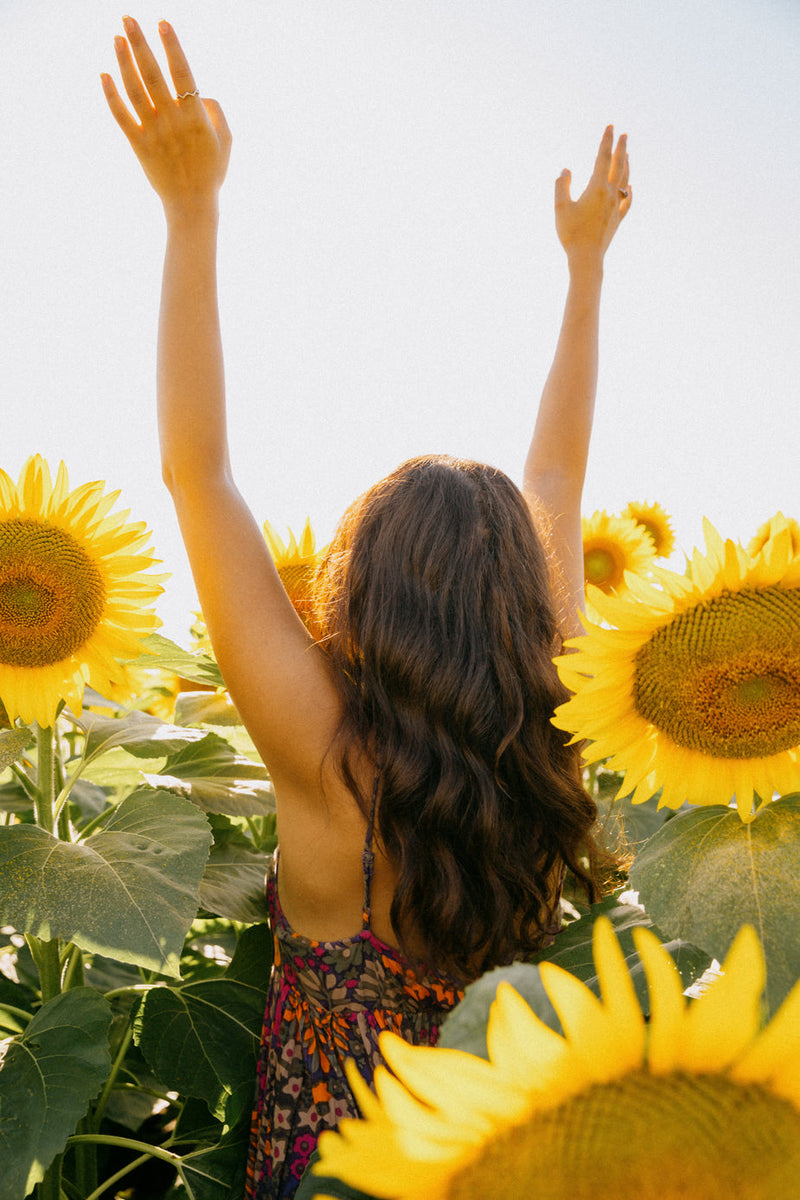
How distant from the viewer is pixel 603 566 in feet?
9.77

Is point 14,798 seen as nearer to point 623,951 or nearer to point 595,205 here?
point 623,951

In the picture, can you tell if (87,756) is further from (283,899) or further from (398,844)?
(398,844)

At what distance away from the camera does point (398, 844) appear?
4.76ft

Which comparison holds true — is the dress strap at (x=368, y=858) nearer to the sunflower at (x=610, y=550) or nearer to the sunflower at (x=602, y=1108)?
the sunflower at (x=602, y=1108)

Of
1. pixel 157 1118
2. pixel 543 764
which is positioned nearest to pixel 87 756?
pixel 157 1118

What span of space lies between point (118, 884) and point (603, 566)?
204 cm

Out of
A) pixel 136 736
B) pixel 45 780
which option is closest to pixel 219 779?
pixel 136 736

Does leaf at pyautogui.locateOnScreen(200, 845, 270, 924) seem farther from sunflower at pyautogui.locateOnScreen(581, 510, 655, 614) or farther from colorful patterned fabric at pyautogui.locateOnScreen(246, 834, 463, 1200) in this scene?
sunflower at pyautogui.locateOnScreen(581, 510, 655, 614)

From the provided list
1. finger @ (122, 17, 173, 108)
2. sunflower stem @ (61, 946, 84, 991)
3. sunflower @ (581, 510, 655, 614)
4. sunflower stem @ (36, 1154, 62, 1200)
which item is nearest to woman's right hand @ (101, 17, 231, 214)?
finger @ (122, 17, 173, 108)

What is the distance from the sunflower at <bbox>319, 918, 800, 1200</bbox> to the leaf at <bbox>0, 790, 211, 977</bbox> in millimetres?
889

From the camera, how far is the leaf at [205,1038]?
1599 mm

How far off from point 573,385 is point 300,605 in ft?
2.95

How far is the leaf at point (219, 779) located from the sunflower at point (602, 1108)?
1433 mm

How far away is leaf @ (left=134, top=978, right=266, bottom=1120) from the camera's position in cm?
160
